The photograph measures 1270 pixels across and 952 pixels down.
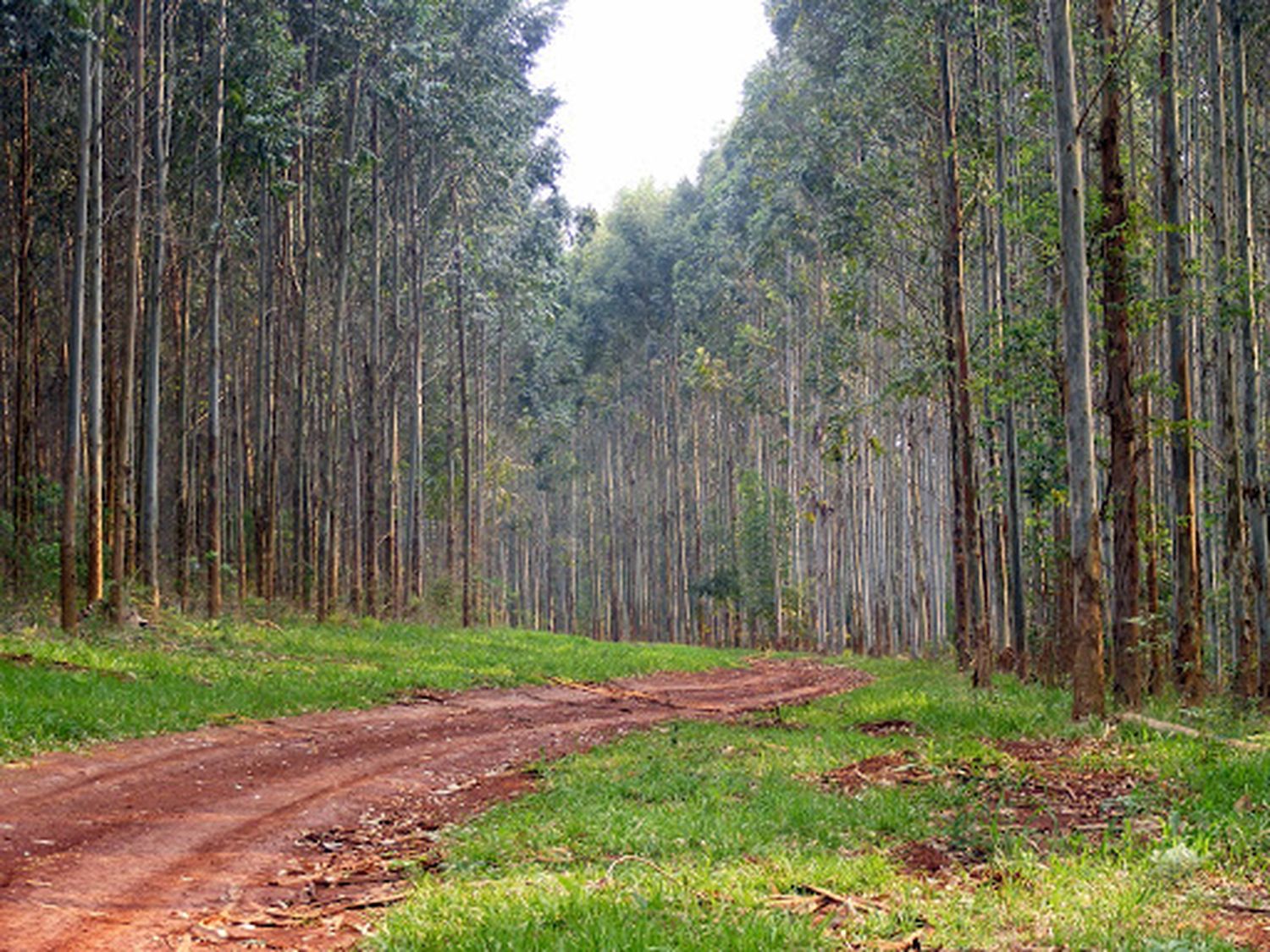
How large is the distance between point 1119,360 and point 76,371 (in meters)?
14.4

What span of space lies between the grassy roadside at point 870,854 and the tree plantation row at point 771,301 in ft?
11.0

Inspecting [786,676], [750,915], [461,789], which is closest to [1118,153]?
[461,789]

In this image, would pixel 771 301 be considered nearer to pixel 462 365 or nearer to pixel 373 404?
pixel 462 365

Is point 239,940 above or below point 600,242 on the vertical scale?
below

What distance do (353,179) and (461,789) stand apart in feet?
81.9

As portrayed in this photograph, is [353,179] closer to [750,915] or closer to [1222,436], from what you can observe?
[1222,436]

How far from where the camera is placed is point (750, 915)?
4.95 meters

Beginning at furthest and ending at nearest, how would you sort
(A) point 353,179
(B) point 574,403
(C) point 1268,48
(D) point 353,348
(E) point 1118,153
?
1. (B) point 574,403
2. (D) point 353,348
3. (A) point 353,179
4. (C) point 1268,48
5. (E) point 1118,153

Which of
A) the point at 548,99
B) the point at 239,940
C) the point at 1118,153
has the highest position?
the point at 548,99

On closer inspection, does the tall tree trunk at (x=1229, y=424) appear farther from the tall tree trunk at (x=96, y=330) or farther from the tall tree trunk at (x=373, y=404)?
the tall tree trunk at (x=373, y=404)

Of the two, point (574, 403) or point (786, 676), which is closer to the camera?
point (786, 676)

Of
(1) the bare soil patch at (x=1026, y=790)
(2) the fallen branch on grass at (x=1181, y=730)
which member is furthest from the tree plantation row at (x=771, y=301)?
(1) the bare soil patch at (x=1026, y=790)

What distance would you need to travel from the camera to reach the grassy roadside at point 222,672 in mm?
11422

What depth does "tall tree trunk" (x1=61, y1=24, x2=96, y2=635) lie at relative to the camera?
16250 millimetres
